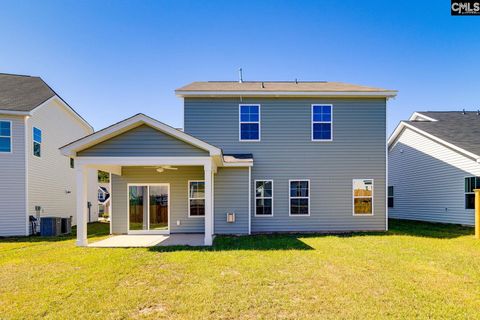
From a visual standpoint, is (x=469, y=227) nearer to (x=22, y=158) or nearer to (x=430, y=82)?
(x=430, y=82)

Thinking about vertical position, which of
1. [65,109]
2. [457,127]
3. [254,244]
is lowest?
[254,244]

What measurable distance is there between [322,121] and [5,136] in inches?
501

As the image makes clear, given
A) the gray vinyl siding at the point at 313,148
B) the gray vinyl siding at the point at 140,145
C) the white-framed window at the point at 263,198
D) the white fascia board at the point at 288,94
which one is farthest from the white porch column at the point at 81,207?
the white-framed window at the point at 263,198

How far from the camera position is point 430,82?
613 inches

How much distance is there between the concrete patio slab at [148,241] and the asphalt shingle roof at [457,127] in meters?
12.5

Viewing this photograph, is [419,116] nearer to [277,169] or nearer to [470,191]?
[470,191]

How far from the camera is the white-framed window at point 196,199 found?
37.1 feet

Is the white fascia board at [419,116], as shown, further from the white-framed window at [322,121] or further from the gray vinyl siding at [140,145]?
the gray vinyl siding at [140,145]

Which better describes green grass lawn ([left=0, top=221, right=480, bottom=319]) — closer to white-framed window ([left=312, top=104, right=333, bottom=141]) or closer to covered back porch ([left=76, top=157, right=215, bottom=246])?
covered back porch ([left=76, top=157, right=215, bottom=246])

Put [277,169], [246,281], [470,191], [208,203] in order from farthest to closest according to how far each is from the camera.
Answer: [470,191] → [277,169] → [208,203] → [246,281]

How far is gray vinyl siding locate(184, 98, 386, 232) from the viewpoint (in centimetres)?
1149

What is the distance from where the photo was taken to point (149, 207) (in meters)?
11.3

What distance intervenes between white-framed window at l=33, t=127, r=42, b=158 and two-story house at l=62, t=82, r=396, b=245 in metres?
4.08

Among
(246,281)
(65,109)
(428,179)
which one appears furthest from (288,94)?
(65,109)
